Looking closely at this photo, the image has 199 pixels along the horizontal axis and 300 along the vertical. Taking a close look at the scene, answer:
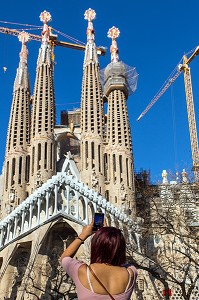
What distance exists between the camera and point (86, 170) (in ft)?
92.9

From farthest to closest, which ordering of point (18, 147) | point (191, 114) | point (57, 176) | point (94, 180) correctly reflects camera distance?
point (191, 114) → point (18, 147) → point (94, 180) → point (57, 176)

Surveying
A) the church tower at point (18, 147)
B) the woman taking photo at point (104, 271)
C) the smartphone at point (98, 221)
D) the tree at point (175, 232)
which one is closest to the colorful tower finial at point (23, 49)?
the church tower at point (18, 147)

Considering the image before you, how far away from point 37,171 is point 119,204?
227 inches

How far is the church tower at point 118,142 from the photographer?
27844 mm

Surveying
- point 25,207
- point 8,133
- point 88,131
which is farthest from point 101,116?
point 25,207

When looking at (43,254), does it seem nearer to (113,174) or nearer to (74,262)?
(113,174)

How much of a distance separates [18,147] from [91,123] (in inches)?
212

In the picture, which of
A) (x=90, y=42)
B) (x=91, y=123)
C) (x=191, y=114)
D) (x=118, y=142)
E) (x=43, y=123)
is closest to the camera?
(x=118, y=142)

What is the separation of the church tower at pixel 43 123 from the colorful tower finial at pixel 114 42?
5267 millimetres

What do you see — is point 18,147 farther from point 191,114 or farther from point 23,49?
point 191,114

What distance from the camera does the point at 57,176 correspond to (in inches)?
894

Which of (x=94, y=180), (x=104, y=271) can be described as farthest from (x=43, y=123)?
(x=104, y=271)

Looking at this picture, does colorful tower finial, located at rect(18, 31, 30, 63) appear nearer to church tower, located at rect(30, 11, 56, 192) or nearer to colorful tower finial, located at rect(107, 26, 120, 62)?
church tower, located at rect(30, 11, 56, 192)

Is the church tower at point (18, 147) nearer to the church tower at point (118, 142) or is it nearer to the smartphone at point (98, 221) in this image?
the church tower at point (118, 142)
